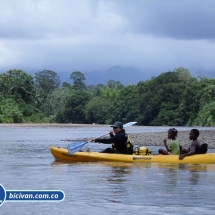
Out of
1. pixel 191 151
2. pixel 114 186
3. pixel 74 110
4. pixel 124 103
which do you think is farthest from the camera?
pixel 74 110

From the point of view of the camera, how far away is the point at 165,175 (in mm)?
15500

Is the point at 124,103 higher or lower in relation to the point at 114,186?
higher

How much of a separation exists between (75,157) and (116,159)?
5.77 ft

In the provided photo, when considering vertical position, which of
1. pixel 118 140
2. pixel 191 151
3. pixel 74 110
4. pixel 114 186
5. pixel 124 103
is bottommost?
pixel 114 186

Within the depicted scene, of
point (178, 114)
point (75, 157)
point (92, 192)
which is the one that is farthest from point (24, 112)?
point (92, 192)

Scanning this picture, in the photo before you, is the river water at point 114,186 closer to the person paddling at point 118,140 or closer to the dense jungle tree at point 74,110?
the person paddling at point 118,140

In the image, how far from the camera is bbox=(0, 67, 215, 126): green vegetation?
80375 millimetres

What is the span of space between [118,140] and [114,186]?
4796 mm

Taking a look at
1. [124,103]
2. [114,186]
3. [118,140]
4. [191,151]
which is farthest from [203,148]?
[124,103]

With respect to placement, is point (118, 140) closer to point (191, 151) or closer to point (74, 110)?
point (191, 151)

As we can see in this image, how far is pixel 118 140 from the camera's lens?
18.0 metres

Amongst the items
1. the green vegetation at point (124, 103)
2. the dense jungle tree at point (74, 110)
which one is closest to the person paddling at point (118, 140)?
the green vegetation at point (124, 103)

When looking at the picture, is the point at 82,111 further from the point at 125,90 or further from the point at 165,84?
the point at 165,84

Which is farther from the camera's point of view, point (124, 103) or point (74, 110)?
point (74, 110)
